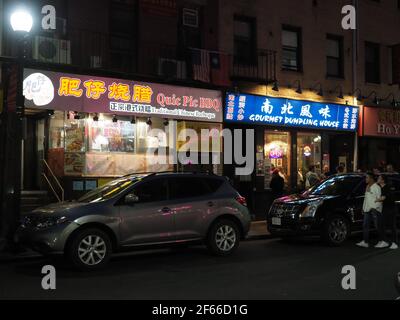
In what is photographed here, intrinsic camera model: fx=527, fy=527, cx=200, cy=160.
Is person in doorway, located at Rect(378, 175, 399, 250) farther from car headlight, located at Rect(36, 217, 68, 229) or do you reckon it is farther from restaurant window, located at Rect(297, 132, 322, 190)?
restaurant window, located at Rect(297, 132, 322, 190)

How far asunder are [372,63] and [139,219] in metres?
16.0

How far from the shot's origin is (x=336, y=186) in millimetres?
13289

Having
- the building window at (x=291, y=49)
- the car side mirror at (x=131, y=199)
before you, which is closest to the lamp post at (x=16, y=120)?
the car side mirror at (x=131, y=199)

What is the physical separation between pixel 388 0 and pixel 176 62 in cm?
1155

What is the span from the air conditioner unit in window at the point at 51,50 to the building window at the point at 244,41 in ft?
20.5

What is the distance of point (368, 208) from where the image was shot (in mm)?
11992

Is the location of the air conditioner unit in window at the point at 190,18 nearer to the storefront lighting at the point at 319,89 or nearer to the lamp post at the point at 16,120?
the storefront lighting at the point at 319,89

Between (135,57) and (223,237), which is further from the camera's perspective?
(135,57)

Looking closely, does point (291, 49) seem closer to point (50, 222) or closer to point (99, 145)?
point (99, 145)

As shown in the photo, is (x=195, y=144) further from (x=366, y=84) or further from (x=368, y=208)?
(x=366, y=84)

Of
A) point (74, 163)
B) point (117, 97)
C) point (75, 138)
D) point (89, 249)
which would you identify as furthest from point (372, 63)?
point (89, 249)

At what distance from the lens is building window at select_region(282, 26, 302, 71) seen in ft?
64.5
